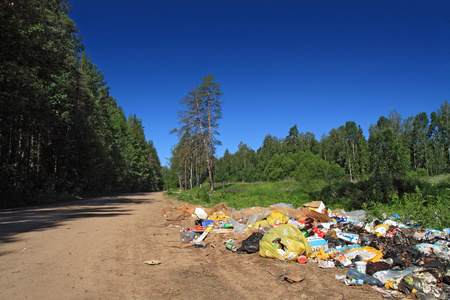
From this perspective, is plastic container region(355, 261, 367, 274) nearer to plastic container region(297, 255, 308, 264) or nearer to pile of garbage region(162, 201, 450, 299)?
pile of garbage region(162, 201, 450, 299)

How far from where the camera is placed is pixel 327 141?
6875 centimetres

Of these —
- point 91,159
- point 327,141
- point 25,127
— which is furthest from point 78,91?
point 327,141

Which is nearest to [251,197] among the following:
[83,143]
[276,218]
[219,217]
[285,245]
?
[219,217]

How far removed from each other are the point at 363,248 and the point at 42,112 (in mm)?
20630

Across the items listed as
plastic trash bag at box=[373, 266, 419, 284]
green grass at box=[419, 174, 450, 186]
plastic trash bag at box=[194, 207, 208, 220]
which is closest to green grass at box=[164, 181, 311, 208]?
plastic trash bag at box=[194, 207, 208, 220]

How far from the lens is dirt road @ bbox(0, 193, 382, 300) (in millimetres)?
3936

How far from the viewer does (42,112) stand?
18516mm

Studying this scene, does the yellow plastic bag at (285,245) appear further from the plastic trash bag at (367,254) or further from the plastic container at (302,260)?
the plastic trash bag at (367,254)

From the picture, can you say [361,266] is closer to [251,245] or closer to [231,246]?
[251,245]

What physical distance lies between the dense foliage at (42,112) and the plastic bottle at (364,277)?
15.8m

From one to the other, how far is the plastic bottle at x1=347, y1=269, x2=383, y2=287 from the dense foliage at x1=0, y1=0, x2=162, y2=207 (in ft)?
52.0

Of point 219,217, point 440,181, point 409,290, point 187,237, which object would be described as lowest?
point 409,290

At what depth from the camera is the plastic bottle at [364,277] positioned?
4254mm

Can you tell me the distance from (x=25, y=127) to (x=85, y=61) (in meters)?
27.1
